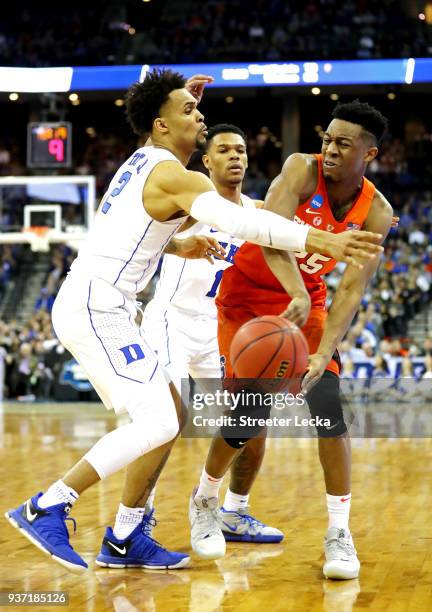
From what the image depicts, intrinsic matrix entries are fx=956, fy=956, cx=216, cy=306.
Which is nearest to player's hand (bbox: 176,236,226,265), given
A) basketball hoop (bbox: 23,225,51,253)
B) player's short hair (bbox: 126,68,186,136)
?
player's short hair (bbox: 126,68,186,136)

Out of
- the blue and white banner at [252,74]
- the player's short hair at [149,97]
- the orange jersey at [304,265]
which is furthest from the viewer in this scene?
the blue and white banner at [252,74]

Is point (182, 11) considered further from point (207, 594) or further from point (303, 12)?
point (207, 594)

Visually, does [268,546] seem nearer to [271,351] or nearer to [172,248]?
[271,351]

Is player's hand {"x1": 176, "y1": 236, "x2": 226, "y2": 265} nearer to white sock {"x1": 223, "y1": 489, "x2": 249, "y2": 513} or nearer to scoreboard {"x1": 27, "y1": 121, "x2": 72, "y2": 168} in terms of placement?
white sock {"x1": 223, "y1": 489, "x2": 249, "y2": 513}

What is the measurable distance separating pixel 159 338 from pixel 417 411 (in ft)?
29.8

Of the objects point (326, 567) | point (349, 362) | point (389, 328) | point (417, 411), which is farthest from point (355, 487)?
point (389, 328)

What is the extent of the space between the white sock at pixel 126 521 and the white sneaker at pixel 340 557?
91cm

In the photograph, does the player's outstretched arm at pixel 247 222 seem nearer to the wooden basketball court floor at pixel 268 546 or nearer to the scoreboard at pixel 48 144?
the wooden basketball court floor at pixel 268 546

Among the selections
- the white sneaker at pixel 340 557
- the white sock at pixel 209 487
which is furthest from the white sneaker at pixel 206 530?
the white sneaker at pixel 340 557

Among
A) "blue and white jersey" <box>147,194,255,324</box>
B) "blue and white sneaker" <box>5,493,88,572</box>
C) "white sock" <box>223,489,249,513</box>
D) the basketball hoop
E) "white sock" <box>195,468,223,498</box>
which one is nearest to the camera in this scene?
"blue and white sneaker" <box>5,493,88,572</box>

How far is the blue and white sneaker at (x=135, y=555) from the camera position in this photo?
4.54m

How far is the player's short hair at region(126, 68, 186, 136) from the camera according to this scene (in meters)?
4.51

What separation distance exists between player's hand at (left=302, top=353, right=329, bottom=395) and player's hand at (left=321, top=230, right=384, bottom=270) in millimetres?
604

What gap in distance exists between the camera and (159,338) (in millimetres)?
5699
